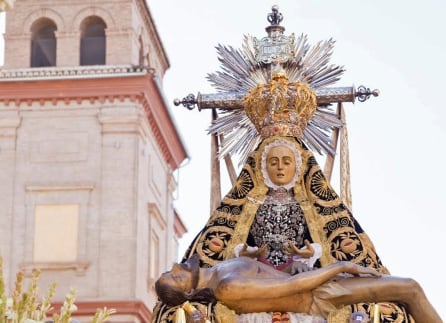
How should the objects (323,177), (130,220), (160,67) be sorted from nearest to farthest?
(323,177) → (130,220) → (160,67)

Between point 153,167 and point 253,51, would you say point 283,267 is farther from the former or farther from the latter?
point 153,167

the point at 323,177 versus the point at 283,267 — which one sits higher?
the point at 323,177

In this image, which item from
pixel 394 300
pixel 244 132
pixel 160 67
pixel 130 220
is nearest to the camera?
pixel 394 300

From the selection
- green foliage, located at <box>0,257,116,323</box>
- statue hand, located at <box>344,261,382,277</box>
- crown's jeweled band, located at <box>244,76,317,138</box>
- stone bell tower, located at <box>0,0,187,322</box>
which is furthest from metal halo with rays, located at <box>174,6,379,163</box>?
stone bell tower, located at <box>0,0,187,322</box>

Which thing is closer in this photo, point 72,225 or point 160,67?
point 72,225

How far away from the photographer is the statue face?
9062mm

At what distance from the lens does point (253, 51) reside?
10.5m

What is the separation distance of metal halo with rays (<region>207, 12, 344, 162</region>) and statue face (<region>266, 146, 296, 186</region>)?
1.13 m

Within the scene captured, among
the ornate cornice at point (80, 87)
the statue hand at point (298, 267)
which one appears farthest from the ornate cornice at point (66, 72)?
the statue hand at point (298, 267)

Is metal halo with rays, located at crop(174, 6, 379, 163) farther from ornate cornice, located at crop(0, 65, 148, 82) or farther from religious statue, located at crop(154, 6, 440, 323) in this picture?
ornate cornice, located at crop(0, 65, 148, 82)

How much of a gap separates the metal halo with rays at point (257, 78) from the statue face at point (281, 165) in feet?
3.71

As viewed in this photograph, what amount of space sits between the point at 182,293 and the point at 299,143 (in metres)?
1.49

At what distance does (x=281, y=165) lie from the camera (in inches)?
357

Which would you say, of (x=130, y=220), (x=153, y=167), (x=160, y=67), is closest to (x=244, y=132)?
(x=130, y=220)
